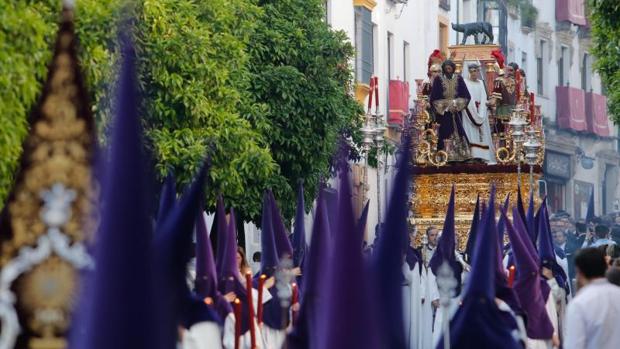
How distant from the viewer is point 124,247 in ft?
24.3

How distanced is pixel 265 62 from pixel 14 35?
14.8 metres

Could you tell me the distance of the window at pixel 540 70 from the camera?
67.0 m

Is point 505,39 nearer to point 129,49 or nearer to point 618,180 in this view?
point 618,180

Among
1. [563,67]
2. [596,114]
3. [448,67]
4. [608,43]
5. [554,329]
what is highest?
[563,67]

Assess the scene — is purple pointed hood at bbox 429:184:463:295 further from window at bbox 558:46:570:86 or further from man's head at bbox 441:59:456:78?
window at bbox 558:46:570:86

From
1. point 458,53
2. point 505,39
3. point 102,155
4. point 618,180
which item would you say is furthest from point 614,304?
point 618,180

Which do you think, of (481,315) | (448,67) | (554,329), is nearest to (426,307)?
(554,329)

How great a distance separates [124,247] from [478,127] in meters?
25.3

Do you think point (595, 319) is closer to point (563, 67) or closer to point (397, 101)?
point (397, 101)

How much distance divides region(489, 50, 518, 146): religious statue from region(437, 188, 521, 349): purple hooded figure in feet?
60.1

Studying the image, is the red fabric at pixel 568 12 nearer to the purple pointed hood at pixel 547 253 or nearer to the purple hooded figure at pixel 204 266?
the purple pointed hood at pixel 547 253

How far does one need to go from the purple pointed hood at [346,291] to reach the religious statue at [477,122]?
76.4 feet

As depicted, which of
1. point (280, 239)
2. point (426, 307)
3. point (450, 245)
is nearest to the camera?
point (280, 239)

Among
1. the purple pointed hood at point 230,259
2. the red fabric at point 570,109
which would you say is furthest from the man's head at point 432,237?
the red fabric at point 570,109
